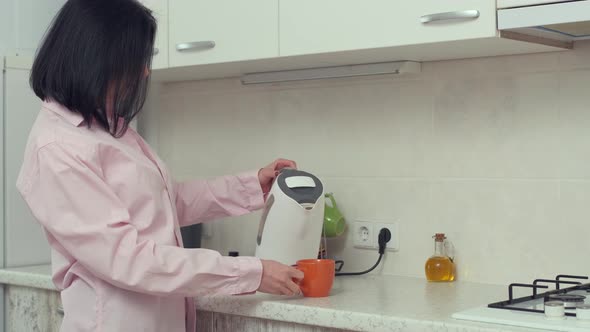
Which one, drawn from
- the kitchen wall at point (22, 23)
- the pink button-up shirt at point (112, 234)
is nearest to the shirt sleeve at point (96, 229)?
the pink button-up shirt at point (112, 234)

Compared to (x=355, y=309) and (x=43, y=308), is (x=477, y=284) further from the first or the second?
(x=43, y=308)

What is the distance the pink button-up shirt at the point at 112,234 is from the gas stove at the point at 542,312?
46 cm

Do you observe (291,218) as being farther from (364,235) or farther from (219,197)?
(364,235)

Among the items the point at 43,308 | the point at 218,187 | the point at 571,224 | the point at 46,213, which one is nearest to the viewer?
the point at 46,213

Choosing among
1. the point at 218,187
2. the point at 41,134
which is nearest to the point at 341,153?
the point at 218,187

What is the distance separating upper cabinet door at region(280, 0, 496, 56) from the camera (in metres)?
1.83

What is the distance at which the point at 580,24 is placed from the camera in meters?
1.85

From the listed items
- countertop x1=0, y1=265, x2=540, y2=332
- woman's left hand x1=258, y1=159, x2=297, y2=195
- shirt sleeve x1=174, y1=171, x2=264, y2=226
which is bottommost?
countertop x1=0, y1=265, x2=540, y2=332

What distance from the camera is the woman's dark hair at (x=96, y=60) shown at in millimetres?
1743

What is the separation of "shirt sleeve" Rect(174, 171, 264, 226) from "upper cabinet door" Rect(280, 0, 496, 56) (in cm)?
34

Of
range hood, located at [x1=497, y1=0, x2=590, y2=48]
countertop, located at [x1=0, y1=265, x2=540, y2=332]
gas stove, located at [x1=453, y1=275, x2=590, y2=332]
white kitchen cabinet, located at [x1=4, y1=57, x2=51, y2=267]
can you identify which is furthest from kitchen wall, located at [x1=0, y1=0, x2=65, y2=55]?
gas stove, located at [x1=453, y1=275, x2=590, y2=332]

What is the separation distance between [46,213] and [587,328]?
101 cm

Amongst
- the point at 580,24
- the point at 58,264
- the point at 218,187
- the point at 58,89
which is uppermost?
the point at 580,24

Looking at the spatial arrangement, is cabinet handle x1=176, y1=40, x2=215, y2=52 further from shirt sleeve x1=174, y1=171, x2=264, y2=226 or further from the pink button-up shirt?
the pink button-up shirt
